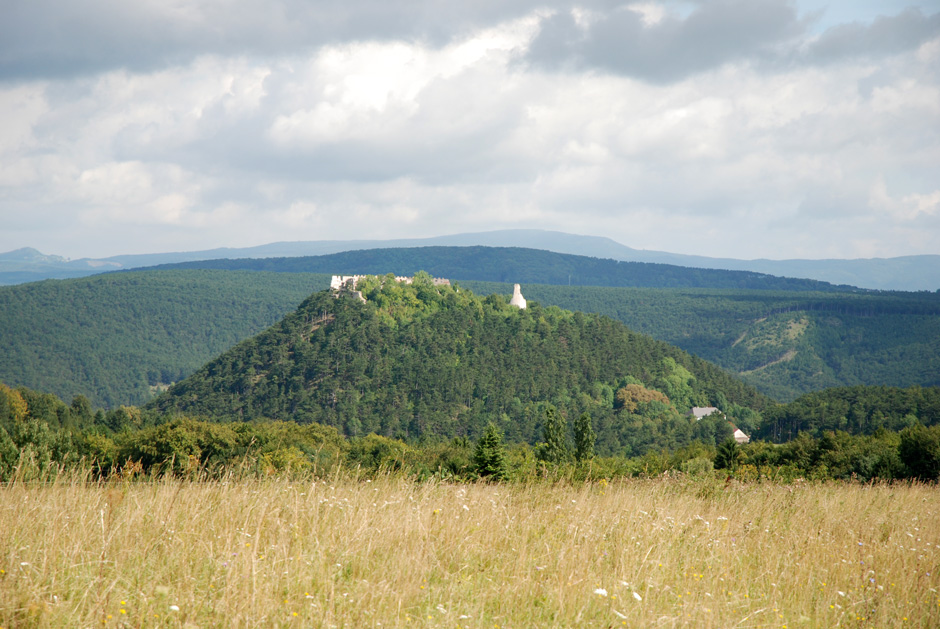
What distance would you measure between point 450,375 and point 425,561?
348ft

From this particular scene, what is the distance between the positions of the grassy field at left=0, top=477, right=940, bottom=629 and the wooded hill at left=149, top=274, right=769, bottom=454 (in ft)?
295

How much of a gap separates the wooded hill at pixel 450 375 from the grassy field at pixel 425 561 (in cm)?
8984

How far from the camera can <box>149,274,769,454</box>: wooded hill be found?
103m

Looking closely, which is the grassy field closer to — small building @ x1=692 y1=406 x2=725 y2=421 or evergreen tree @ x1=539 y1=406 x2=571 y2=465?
evergreen tree @ x1=539 y1=406 x2=571 y2=465

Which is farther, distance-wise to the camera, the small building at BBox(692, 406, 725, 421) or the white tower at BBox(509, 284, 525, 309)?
the white tower at BBox(509, 284, 525, 309)

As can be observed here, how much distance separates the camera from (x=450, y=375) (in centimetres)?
11112

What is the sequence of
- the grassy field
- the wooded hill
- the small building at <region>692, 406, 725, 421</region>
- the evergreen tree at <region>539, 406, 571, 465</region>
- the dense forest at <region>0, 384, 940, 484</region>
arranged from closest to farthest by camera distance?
the grassy field → the dense forest at <region>0, 384, 940, 484</region> → the evergreen tree at <region>539, 406, 571, 465</region> → the wooded hill → the small building at <region>692, 406, 725, 421</region>

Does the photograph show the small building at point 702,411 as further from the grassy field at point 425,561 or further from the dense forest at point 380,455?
the grassy field at point 425,561

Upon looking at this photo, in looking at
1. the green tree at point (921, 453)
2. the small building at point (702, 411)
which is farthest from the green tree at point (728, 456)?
the small building at point (702, 411)

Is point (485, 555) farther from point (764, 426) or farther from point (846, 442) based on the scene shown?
point (764, 426)

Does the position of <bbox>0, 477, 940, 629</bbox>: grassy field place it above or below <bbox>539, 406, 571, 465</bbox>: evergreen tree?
above

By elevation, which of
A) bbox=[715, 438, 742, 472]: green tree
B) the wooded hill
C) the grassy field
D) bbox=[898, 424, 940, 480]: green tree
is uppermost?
the grassy field

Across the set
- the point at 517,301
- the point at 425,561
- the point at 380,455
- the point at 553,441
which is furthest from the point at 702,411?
the point at 425,561

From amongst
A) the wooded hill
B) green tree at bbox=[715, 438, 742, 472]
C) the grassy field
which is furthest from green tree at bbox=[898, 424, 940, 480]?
the wooded hill
